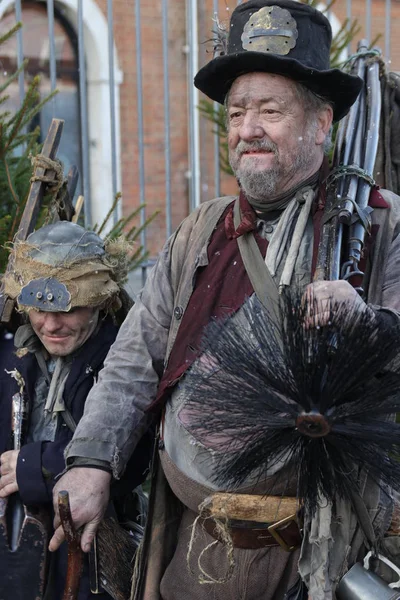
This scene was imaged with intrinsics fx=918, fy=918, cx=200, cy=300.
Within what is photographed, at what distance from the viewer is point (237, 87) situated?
2871 mm

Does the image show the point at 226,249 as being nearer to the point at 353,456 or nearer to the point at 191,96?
the point at 353,456

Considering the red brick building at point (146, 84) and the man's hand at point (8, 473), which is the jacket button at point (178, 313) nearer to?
the man's hand at point (8, 473)

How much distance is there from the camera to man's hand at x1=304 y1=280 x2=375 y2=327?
2289mm

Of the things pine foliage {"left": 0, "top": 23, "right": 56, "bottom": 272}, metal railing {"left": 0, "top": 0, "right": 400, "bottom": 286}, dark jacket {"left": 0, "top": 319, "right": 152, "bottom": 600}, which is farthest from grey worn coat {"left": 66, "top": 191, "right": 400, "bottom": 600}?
metal railing {"left": 0, "top": 0, "right": 400, "bottom": 286}

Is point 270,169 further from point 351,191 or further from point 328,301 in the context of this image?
point 328,301

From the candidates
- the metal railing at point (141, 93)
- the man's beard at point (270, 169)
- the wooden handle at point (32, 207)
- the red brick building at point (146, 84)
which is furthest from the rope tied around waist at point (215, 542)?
the red brick building at point (146, 84)

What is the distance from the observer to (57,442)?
11.1 feet

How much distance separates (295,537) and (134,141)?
192 inches

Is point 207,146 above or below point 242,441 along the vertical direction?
above

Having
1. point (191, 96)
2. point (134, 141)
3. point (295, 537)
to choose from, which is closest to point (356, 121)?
point (295, 537)

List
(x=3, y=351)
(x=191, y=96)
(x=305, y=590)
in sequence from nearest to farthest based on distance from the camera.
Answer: (x=305, y=590), (x=3, y=351), (x=191, y=96)

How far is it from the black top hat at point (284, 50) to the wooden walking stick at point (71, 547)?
1.40 meters

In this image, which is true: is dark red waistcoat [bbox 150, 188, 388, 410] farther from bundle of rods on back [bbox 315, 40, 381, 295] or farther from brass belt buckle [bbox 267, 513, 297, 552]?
brass belt buckle [bbox 267, 513, 297, 552]

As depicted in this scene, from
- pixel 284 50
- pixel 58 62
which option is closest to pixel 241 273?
pixel 284 50
